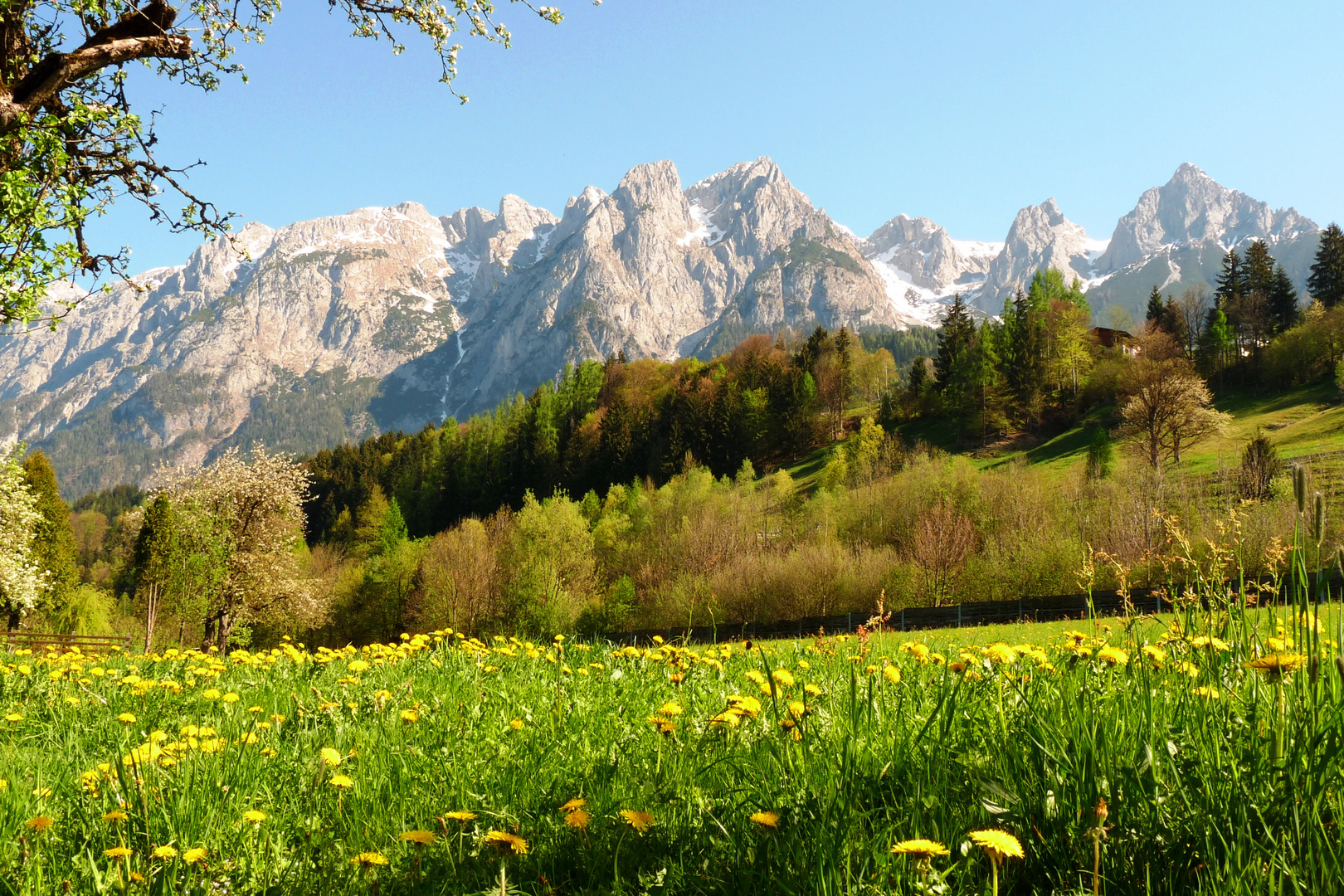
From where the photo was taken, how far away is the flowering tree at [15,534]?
84.6ft

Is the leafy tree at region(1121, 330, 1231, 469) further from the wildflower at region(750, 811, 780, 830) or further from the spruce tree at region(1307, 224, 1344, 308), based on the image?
the wildflower at region(750, 811, 780, 830)

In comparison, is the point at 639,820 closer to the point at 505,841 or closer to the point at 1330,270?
the point at 505,841

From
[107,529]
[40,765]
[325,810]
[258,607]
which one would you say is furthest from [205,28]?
[107,529]

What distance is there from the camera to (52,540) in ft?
140

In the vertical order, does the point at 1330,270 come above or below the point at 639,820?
above

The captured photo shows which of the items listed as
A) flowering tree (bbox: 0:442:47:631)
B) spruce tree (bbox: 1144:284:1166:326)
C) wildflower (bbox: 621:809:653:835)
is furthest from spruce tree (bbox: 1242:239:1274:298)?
flowering tree (bbox: 0:442:47:631)

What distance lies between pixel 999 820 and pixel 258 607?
46.5 metres

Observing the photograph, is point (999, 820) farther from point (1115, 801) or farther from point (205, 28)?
point (205, 28)

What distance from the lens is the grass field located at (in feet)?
5.21

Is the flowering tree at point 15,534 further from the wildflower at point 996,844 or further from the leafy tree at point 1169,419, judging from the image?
the leafy tree at point 1169,419

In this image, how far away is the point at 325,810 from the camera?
2.72 metres

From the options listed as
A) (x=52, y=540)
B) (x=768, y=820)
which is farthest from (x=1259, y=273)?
(x=52, y=540)

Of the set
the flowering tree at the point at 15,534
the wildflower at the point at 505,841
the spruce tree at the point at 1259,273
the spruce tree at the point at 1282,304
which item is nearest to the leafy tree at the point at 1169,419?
the spruce tree at the point at 1282,304

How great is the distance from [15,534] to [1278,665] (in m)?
38.7
